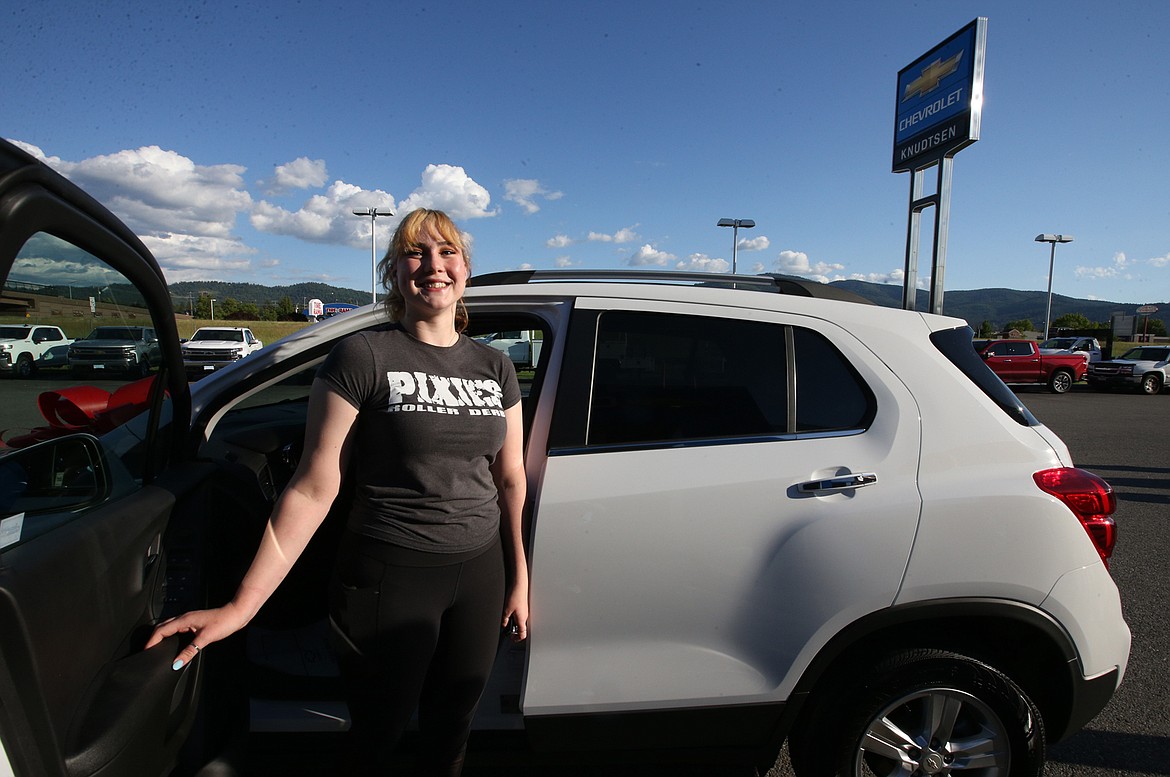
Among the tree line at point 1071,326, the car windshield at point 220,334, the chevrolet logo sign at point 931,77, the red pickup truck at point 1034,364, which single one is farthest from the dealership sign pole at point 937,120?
the tree line at point 1071,326

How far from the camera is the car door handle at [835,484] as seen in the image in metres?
1.95

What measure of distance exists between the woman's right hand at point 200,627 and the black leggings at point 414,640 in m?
0.24

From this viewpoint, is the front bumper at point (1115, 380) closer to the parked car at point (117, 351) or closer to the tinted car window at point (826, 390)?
the tinted car window at point (826, 390)

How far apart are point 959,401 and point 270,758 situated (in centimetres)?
244

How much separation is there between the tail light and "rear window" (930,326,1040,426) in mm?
206

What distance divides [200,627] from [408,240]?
1.07 metres

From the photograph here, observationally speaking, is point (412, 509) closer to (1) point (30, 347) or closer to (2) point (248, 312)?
(1) point (30, 347)

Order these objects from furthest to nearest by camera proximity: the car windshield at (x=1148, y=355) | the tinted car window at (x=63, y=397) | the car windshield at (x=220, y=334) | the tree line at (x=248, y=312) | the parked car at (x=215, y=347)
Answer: the tree line at (x=248, y=312) → the car windshield at (x=220, y=334) → the car windshield at (x=1148, y=355) → the parked car at (x=215, y=347) → the tinted car window at (x=63, y=397)

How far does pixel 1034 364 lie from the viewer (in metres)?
22.2

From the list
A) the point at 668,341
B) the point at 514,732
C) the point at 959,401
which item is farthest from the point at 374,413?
the point at 959,401

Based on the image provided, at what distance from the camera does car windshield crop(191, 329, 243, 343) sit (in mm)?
22812

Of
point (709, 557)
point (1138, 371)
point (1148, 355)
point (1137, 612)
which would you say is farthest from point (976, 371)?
point (1148, 355)

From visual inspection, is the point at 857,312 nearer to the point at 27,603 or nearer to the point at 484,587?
the point at 484,587

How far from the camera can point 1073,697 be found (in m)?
2.05
